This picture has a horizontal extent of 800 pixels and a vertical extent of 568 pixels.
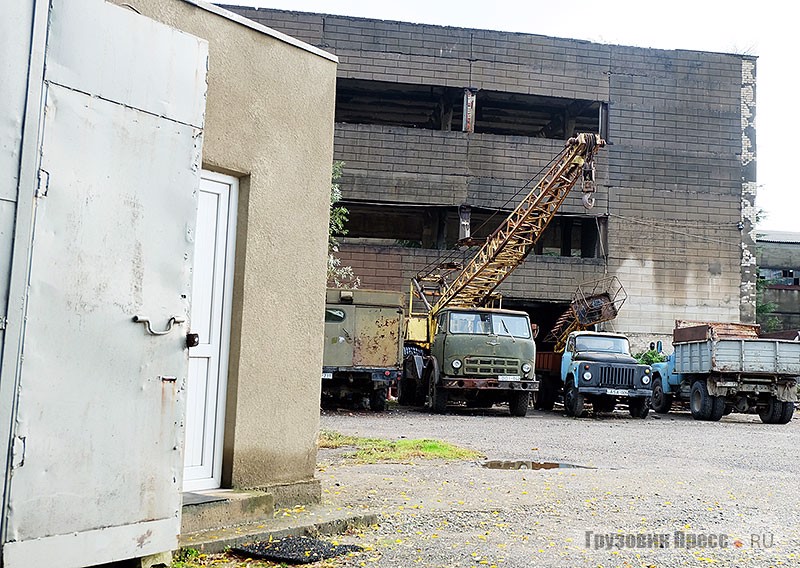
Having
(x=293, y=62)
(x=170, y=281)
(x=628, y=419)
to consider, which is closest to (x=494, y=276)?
(x=628, y=419)

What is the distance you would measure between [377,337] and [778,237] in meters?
41.3

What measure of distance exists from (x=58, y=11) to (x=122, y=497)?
221 centimetres

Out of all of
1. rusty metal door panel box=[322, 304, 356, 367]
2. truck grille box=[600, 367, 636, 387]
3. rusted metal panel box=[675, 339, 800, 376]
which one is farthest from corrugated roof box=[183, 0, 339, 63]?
rusted metal panel box=[675, 339, 800, 376]

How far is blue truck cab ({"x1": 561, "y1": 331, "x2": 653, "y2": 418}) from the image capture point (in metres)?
17.9

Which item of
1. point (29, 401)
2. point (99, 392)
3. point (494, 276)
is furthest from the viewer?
point (494, 276)

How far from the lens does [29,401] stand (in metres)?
3.56

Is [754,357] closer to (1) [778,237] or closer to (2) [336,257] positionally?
(2) [336,257]

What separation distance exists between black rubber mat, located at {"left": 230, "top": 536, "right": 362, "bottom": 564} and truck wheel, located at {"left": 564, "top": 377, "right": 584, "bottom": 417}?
13.7m

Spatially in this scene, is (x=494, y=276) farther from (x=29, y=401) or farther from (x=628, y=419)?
(x=29, y=401)

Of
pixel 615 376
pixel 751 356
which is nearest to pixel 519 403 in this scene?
pixel 615 376

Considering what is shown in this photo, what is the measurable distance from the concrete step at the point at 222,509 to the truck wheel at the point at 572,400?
44.8 feet

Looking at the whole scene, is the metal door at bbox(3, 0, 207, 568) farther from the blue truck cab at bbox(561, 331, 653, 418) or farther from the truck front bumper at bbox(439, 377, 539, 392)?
the blue truck cab at bbox(561, 331, 653, 418)

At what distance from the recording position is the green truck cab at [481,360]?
17594 mm

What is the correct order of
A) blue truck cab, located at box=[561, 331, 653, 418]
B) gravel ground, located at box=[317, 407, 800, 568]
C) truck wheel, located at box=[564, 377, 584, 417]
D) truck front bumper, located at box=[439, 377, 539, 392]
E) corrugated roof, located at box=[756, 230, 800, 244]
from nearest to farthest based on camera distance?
1. gravel ground, located at box=[317, 407, 800, 568]
2. truck front bumper, located at box=[439, 377, 539, 392]
3. blue truck cab, located at box=[561, 331, 653, 418]
4. truck wheel, located at box=[564, 377, 584, 417]
5. corrugated roof, located at box=[756, 230, 800, 244]
